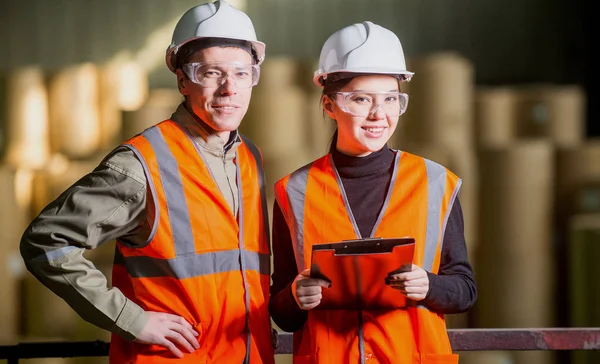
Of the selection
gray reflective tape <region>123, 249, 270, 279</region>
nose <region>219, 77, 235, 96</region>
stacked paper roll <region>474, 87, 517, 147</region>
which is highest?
nose <region>219, 77, 235, 96</region>

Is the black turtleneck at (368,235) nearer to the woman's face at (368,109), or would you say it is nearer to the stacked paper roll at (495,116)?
the woman's face at (368,109)

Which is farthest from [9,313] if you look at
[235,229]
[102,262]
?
[235,229]

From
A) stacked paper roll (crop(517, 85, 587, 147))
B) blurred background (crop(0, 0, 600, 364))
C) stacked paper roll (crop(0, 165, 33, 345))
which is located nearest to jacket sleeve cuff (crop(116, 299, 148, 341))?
blurred background (crop(0, 0, 600, 364))

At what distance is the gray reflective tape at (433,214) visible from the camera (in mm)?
1482

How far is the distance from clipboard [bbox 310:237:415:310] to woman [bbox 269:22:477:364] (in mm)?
33

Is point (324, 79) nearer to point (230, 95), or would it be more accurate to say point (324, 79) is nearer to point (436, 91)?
point (230, 95)

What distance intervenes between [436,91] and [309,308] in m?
2.34

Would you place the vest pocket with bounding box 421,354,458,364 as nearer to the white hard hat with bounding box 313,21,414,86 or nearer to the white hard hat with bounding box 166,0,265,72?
the white hard hat with bounding box 313,21,414,86

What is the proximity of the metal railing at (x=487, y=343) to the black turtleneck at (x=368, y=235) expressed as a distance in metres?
0.32

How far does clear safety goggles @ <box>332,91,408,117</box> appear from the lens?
1506mm

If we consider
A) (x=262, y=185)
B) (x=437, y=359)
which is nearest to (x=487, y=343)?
(x=437, y=359)

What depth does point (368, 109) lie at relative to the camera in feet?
4.95

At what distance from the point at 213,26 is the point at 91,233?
460 millimetres

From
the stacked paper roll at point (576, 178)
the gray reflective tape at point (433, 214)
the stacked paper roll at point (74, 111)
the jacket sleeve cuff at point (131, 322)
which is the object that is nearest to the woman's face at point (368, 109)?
the gray reflective tape at point (433, 214)
